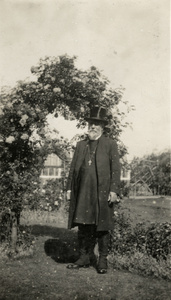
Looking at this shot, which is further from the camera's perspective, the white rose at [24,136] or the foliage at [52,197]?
the foliage at [52,197]

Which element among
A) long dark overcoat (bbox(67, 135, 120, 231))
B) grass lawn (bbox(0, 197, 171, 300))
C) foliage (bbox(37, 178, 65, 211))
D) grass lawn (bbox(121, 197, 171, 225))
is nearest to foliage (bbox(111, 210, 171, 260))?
grass lawn (bbox(0, 197, 171, 300))

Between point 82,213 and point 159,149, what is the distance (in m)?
26.3

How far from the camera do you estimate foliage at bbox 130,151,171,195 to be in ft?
75.9

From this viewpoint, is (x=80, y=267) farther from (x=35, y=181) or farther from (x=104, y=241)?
(x=35, y=181)

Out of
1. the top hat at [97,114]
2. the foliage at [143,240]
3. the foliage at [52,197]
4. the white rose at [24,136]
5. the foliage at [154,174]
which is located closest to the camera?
the foliage at [143,240]

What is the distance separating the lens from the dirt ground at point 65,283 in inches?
143

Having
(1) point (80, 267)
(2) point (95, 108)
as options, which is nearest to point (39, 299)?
(1) point (80, 267)

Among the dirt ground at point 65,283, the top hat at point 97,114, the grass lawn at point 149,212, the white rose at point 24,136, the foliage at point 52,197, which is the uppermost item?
the top hat at point 97,114

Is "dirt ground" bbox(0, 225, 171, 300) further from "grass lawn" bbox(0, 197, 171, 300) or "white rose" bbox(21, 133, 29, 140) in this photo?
"white rose" bbox(21, 133, 29, 140)

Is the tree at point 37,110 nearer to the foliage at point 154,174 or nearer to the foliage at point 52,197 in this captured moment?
the foliage at point 52,197

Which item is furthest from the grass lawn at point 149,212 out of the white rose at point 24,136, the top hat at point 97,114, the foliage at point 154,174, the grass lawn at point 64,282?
the foliage at point 154,174

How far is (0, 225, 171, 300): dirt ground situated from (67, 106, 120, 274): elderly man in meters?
0.31

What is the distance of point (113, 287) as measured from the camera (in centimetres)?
392

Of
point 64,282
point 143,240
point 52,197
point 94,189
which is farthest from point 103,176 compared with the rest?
point 52,197
